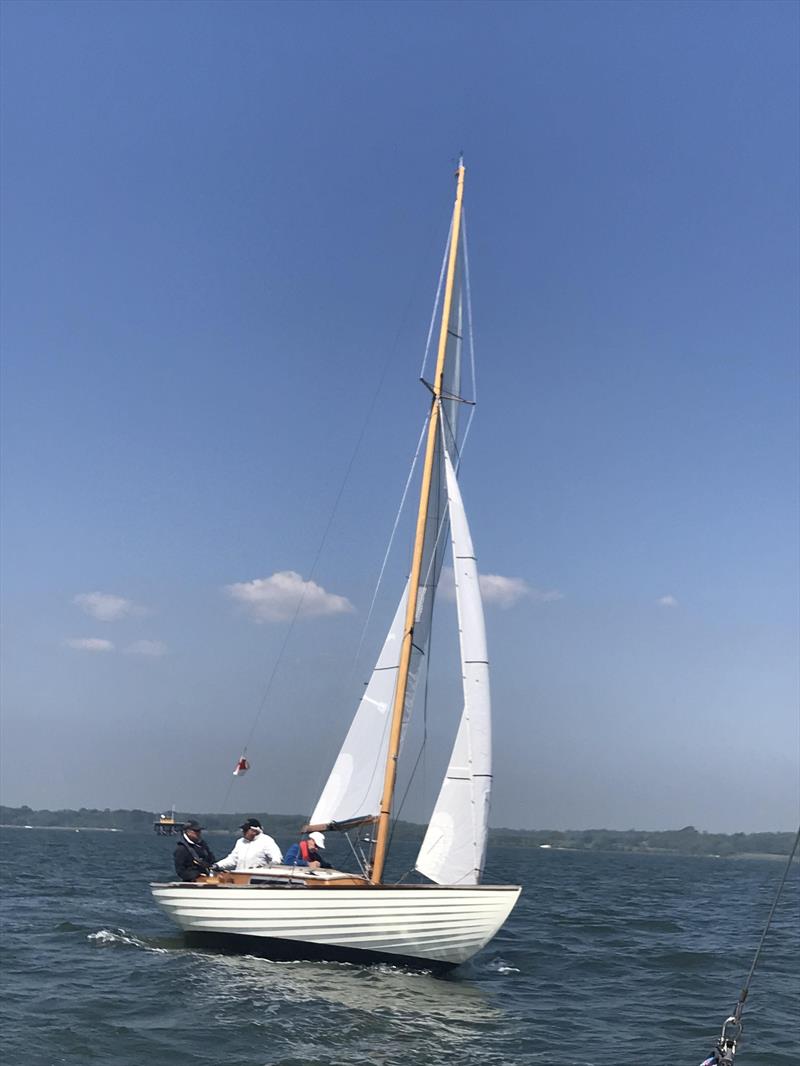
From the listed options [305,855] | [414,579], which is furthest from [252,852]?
[414,579]

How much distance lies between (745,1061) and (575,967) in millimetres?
7438

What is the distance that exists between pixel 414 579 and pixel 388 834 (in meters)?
A: 4.82

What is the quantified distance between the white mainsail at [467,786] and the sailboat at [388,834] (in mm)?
18

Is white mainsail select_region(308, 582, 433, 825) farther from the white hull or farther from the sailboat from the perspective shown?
the white hull

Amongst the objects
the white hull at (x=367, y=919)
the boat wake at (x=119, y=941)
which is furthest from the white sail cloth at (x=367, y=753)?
the boat wake at (x=119, y=941)

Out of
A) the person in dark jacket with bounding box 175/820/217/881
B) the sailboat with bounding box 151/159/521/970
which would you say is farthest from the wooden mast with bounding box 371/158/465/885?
the person in dark jacket with bounding box 175/820/217/881

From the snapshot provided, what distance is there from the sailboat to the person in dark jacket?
569 millimetres

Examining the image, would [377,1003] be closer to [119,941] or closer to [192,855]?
[192,855]

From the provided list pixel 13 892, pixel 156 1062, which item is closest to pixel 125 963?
pixel 156 1062

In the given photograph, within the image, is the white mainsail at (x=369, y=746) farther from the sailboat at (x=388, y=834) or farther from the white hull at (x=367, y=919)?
the white hull at (x=367, y=919)

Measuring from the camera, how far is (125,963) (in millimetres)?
17875

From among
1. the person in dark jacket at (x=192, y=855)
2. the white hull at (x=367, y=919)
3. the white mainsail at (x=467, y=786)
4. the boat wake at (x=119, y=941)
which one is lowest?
the boat wake at (x=119, y=941)

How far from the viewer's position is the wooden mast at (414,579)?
18516mm

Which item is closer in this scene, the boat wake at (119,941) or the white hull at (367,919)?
the white hull at (367,919)
